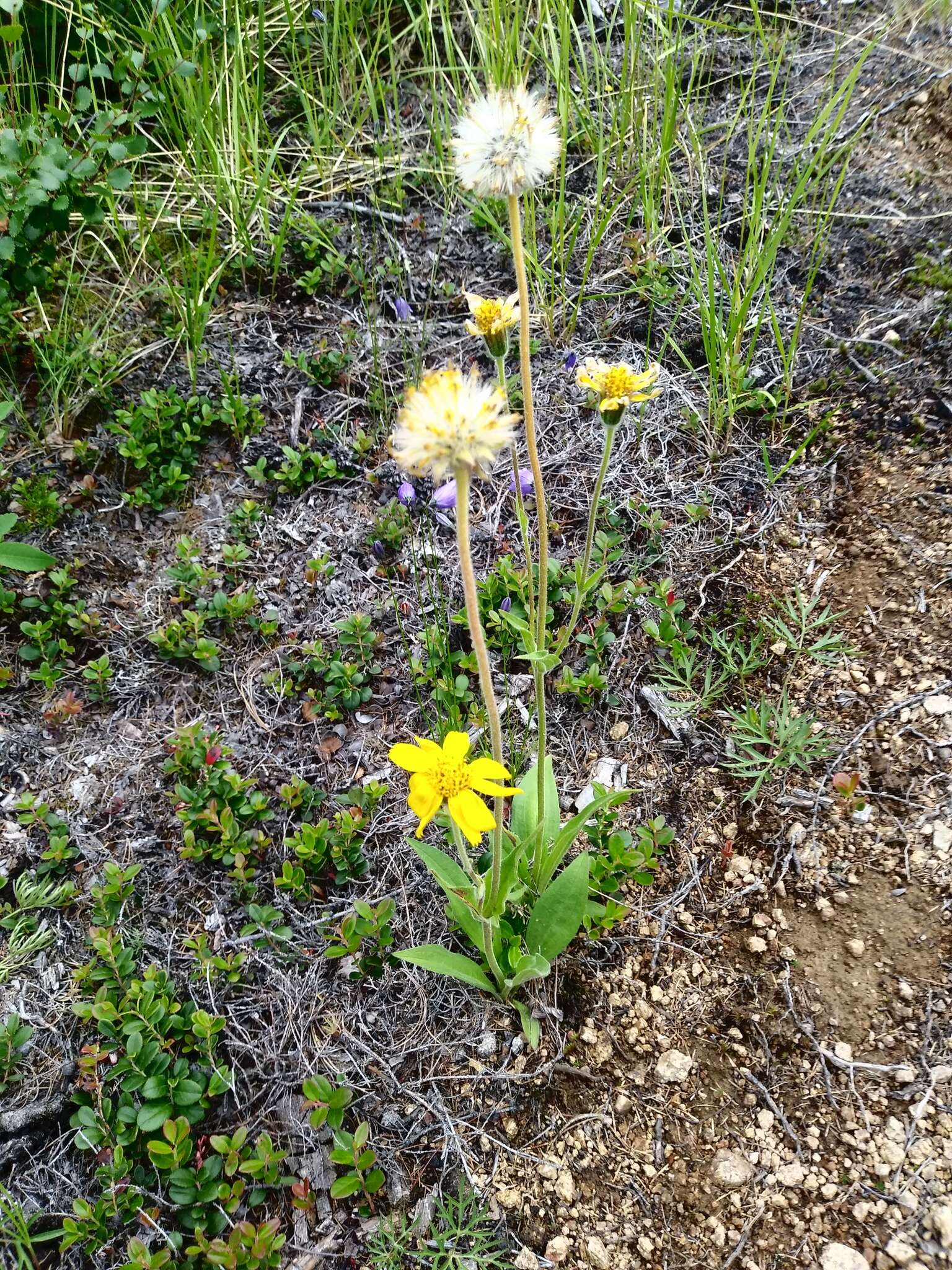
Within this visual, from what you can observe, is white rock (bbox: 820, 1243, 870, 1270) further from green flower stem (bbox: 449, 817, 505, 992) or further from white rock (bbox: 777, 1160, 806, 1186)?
green flower stem (bbox: 449, 817, 505, 992)

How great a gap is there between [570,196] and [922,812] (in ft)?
8.47

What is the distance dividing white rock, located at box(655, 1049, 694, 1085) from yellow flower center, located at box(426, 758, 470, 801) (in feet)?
2.62

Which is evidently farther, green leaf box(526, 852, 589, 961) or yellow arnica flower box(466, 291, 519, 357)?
green leaf box(526, 852, 589, 961)

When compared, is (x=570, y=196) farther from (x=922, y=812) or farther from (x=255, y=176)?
(x=922, y=812)

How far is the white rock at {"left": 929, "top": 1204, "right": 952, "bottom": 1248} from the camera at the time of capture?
1.32m

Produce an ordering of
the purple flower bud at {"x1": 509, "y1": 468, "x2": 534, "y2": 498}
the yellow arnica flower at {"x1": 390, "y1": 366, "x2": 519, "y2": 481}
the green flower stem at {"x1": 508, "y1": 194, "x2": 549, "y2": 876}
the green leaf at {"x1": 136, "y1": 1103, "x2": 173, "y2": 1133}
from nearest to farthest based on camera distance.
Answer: the yellow arnica flower at {"x1": 390, "y1": 366, "x2": 519, "y2": 481}
the green flower stem at {"x1": 508, "y1": 194, "x2": 549, "y2": 876}
the green leaf at {"x1": 136, "y1": 1103, "x2": 173, "y2": 1133}
the purple flower bud at {"x1": 509, "y1": 468, "x2": 534, "y2": 498}

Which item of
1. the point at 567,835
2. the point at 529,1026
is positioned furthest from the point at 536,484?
the point at 529,1026

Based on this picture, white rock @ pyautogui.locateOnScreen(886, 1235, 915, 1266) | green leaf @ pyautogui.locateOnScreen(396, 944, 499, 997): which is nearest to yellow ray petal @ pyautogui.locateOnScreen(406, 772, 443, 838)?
green leaf @ pyautogui.locateOnScreen(396, 944, 499, 997)

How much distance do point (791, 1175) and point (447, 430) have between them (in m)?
1.48

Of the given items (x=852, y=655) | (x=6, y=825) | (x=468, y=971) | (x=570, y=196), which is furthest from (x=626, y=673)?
(x=570, y=196)

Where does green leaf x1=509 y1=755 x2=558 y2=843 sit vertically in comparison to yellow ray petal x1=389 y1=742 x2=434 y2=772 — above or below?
below

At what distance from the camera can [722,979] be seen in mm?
1684

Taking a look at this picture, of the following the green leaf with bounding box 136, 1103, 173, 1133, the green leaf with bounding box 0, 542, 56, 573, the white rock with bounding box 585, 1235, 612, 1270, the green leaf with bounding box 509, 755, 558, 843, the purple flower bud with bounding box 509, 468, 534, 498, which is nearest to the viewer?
the white rock with bounding box 585, 1235, 612, 1270

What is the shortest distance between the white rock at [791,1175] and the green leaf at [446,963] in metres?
0.62
